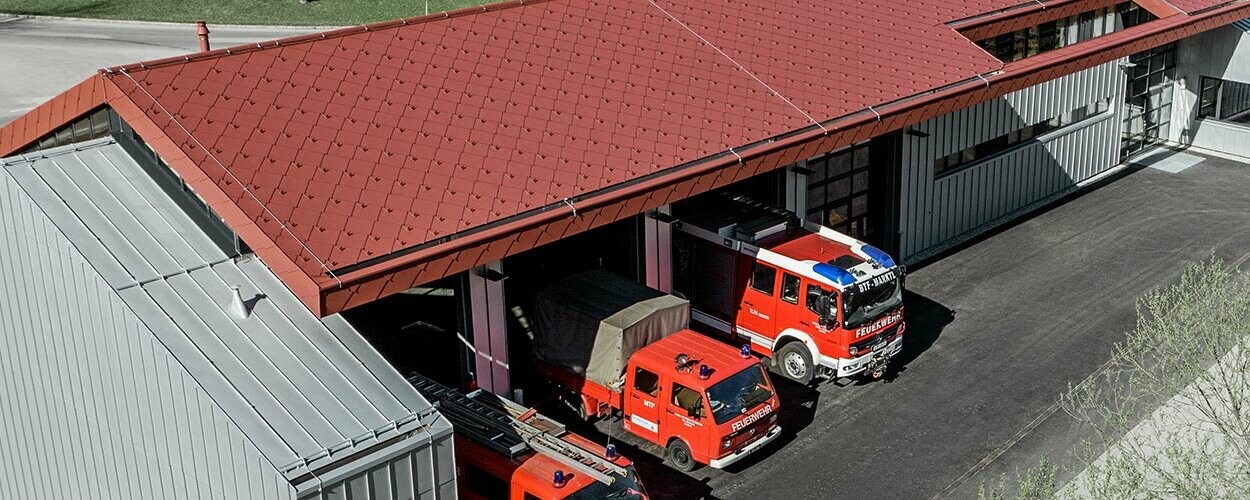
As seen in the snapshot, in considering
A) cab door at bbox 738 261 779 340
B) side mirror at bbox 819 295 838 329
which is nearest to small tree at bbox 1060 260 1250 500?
side mirror at bbox 819 295 838 329

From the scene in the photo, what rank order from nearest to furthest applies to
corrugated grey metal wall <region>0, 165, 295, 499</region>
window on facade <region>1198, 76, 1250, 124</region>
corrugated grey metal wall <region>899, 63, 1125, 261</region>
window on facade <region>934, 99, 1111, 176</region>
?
1. corrugated grey metal wall <region>0, 165, 295, 499</region>
2. corrugated grey metal wall <region>899, 63, 1125, 261</region>
3. window on facade <region>934, 99, 1111, 176</region>
4. window on facade <region>1198, 76, 1250, 124</region>

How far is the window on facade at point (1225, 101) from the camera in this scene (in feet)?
130

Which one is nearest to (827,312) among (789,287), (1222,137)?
(789,287)

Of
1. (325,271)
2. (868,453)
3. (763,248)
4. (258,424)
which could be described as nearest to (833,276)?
Answer: (763,248)

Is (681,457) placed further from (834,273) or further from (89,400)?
(89,400)

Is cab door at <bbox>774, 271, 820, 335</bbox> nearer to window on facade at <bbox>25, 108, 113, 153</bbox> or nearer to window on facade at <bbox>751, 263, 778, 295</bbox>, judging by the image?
window on facade at <bbox>751, 263, 778, 295</bbox>

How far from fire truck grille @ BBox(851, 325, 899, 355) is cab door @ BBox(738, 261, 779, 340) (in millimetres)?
1867

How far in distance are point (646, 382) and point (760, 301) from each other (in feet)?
13.1

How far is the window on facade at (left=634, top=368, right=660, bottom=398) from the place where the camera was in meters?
22.3

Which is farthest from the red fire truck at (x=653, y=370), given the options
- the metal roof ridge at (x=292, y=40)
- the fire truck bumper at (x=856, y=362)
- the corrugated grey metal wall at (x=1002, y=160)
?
the corrugated grey metal wall at (x=1002, y=160)

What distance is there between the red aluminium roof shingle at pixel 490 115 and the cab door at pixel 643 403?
2.90m

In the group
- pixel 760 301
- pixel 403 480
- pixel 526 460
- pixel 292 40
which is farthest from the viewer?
pixel 760 301

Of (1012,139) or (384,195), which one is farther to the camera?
(1012,139)

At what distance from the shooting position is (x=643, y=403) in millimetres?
22438
